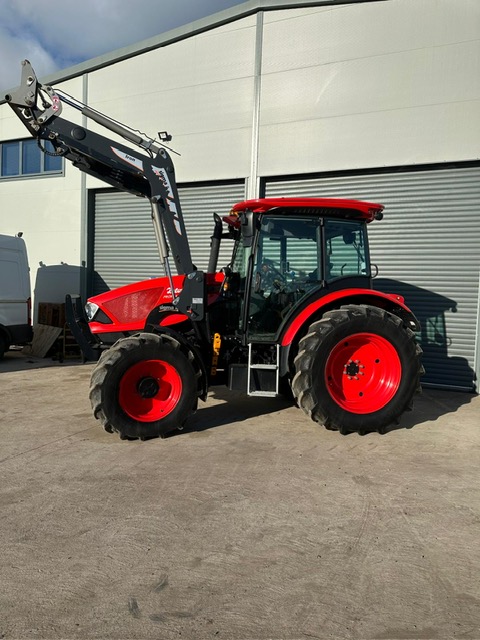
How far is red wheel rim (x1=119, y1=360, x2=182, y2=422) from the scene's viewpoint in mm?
4809

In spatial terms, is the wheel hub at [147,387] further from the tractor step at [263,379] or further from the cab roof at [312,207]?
the cab roof at [312,207]

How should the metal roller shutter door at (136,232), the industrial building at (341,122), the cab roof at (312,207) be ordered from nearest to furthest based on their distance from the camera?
the cab roof at (312,207), the industrial building at (341,122), the metal roller shutter door at (136,232)

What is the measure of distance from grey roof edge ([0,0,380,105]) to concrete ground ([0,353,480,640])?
21.5 ft

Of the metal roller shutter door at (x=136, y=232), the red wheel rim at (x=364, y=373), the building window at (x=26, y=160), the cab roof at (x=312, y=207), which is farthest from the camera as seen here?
the building window at (x=26, y=160)

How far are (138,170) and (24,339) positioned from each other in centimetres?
559

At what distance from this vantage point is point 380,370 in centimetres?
529

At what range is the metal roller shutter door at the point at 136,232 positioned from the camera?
9.66m

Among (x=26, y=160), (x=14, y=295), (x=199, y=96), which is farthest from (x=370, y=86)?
(x=26, y=160)

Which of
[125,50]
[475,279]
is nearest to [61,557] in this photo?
[475,279]

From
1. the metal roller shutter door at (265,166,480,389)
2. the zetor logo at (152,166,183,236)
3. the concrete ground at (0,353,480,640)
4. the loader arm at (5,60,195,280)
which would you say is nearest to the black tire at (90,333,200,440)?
the concrete ground at (0,353,480,640)

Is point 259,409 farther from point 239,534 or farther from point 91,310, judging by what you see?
point 239,534

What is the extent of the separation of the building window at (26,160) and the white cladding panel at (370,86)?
5647 millimetres

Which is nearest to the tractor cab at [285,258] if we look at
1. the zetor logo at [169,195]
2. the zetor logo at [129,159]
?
the zetor logo at [169,195]

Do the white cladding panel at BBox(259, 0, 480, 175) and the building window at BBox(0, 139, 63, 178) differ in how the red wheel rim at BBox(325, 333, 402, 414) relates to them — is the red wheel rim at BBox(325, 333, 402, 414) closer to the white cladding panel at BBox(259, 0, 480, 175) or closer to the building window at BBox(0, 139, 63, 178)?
the white cladding panel at BBox(259, 0, 480, 175)
